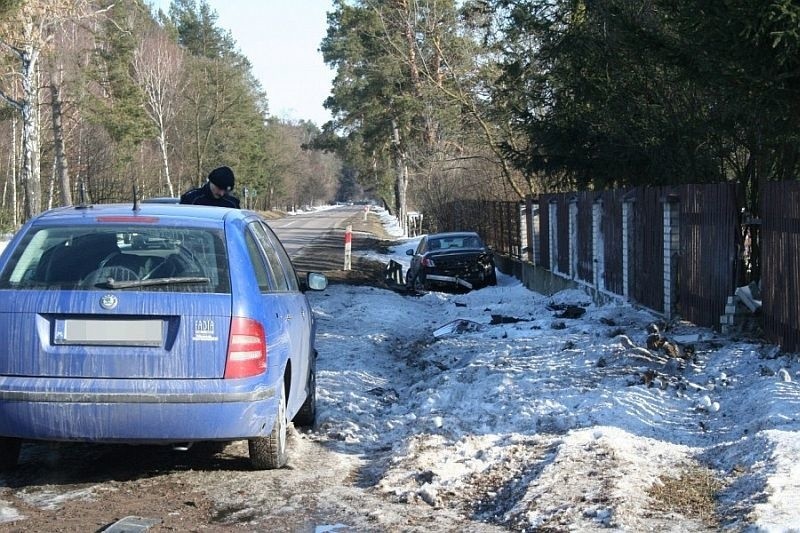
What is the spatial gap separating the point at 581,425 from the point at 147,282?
3100mm

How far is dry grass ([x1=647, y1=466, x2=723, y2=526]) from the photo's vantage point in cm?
529

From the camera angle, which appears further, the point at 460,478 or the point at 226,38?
the point at 226,38

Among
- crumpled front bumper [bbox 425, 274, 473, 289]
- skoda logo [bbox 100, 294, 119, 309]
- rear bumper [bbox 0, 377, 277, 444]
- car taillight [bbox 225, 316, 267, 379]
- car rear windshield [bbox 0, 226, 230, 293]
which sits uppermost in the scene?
car rear windshield [bbox 0, 226, 230, 293]

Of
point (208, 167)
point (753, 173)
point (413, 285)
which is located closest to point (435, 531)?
point (753, 173)

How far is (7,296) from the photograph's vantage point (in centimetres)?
574

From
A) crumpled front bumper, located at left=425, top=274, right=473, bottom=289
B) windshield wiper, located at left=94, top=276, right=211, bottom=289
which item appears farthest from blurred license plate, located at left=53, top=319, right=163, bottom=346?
crumpled front bumper, located at left=425, top=274, right=473, bottom=289

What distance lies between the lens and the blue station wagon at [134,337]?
18.4ft

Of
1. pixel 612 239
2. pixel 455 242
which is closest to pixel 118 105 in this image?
pixel 455 242

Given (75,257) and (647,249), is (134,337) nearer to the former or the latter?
(75,257)

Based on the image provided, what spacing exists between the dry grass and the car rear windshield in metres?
2.69

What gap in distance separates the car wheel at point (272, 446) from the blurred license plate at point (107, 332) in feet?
3.03

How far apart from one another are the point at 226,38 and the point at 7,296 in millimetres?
85391

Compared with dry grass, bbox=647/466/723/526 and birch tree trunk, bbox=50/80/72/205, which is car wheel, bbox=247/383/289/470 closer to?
dry grass, bbox=647/466/723/526

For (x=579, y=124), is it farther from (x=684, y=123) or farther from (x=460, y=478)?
(x=460, y=478)
